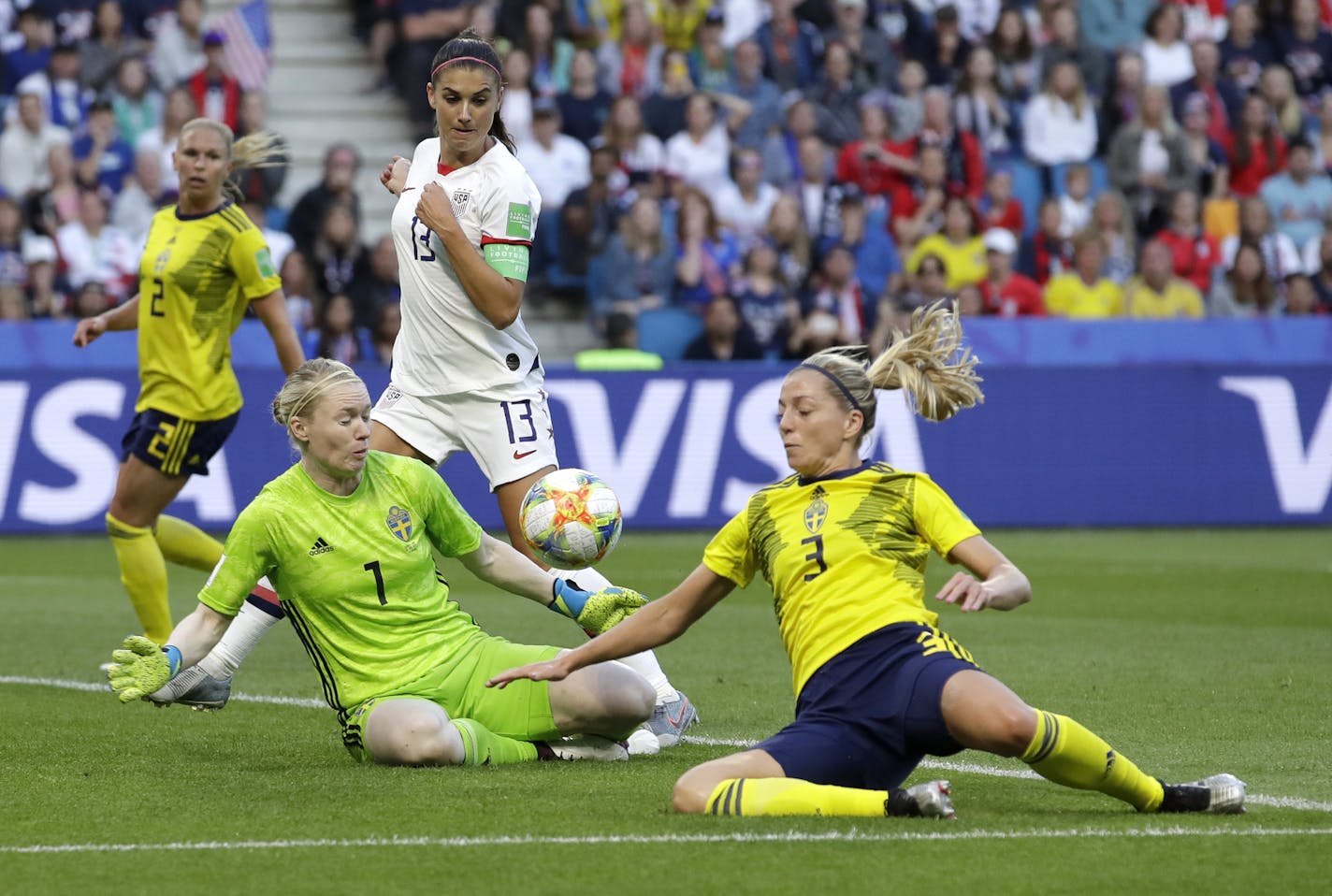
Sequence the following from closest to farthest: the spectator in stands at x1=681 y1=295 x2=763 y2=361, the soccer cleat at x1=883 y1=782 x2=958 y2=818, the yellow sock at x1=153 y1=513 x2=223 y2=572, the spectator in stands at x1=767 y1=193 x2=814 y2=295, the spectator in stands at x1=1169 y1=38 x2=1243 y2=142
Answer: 1. the soccer cleat at x1=883 y1=782 x2=958 y2=818
2. the yellow sock at x1=153 y1=513 x2=223 y2=572
3. the spectator in stands at x1=681 y1=295 x2=763 y2=361
4. the spectator in stands at x1=767 y1=193 x2=814 y2=295
5. the spectator in stands at x1=1169 y1=38 x2=1243 y2=142

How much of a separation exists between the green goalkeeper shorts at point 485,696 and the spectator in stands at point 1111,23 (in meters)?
16.6

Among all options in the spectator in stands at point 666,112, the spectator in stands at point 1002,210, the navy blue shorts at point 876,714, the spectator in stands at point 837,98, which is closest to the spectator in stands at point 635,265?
the spectator in stands at point 666,112

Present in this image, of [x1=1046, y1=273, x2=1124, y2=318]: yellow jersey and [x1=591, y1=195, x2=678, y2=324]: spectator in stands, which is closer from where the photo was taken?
[x1=591, y1=195, x2=678, y2=324]: spectator in stands

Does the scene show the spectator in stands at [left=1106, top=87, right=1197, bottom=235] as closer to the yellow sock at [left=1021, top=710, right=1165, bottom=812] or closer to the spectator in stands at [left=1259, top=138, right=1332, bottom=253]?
the spectator in stands at [left=1259, top=138, right=1332, bottom=253]

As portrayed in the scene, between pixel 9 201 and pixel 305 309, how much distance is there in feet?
8.20

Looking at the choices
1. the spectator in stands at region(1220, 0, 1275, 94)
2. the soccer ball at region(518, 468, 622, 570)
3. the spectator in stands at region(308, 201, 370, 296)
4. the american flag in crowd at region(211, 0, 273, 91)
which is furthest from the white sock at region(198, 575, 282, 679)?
the spectator in stands at region(1220, 0, 1275, 94)

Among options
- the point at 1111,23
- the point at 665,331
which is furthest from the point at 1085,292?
the point at 1111,23

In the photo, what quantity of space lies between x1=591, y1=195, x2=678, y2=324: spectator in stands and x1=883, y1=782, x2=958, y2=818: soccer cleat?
12.5 m

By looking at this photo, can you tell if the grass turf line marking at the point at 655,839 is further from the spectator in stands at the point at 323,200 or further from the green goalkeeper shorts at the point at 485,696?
the spectator in stands at the point at 323,200

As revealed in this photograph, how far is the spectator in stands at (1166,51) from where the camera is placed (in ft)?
71.1

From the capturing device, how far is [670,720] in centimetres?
702

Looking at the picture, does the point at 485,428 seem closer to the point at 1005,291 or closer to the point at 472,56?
the point at 472,56

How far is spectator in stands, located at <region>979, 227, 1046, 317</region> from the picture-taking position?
18453mm

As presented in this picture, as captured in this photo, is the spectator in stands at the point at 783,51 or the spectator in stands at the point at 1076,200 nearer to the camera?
the spectator in stands at the point at 1076,200
